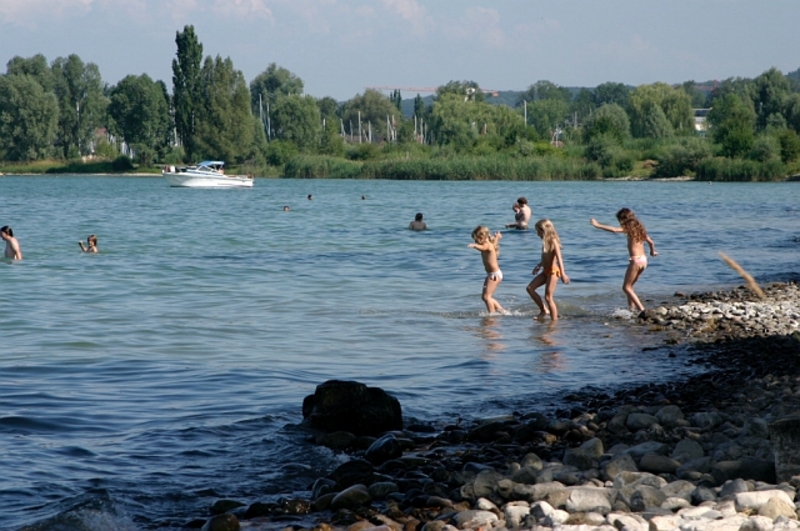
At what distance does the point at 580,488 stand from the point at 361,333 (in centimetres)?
858

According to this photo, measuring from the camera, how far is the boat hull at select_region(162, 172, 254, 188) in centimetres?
7981

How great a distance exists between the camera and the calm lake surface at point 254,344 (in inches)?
296

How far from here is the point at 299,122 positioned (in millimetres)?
128375

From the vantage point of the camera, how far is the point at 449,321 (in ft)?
50.7

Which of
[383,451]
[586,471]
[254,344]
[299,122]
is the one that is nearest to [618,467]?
[586,471]

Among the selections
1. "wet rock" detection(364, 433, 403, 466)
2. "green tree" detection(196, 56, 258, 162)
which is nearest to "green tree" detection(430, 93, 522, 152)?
"green tree" detection(196, 56, 258, 162)

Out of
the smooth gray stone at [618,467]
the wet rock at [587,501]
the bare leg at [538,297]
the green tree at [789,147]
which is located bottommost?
the bare leg at [538,297]

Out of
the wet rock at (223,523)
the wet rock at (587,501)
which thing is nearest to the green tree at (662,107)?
the wet rock at (587,501)

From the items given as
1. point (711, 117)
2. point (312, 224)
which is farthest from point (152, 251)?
point (711, 117)

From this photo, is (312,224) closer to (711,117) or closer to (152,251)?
(152,251)

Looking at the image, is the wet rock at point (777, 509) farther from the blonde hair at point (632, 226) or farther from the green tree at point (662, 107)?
the green tree at point (662, 107)

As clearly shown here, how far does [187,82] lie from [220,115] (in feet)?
16.9

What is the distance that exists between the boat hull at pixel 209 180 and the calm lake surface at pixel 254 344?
46.1 meters

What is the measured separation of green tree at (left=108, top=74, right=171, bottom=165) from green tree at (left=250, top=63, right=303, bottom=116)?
52871 millimetres
